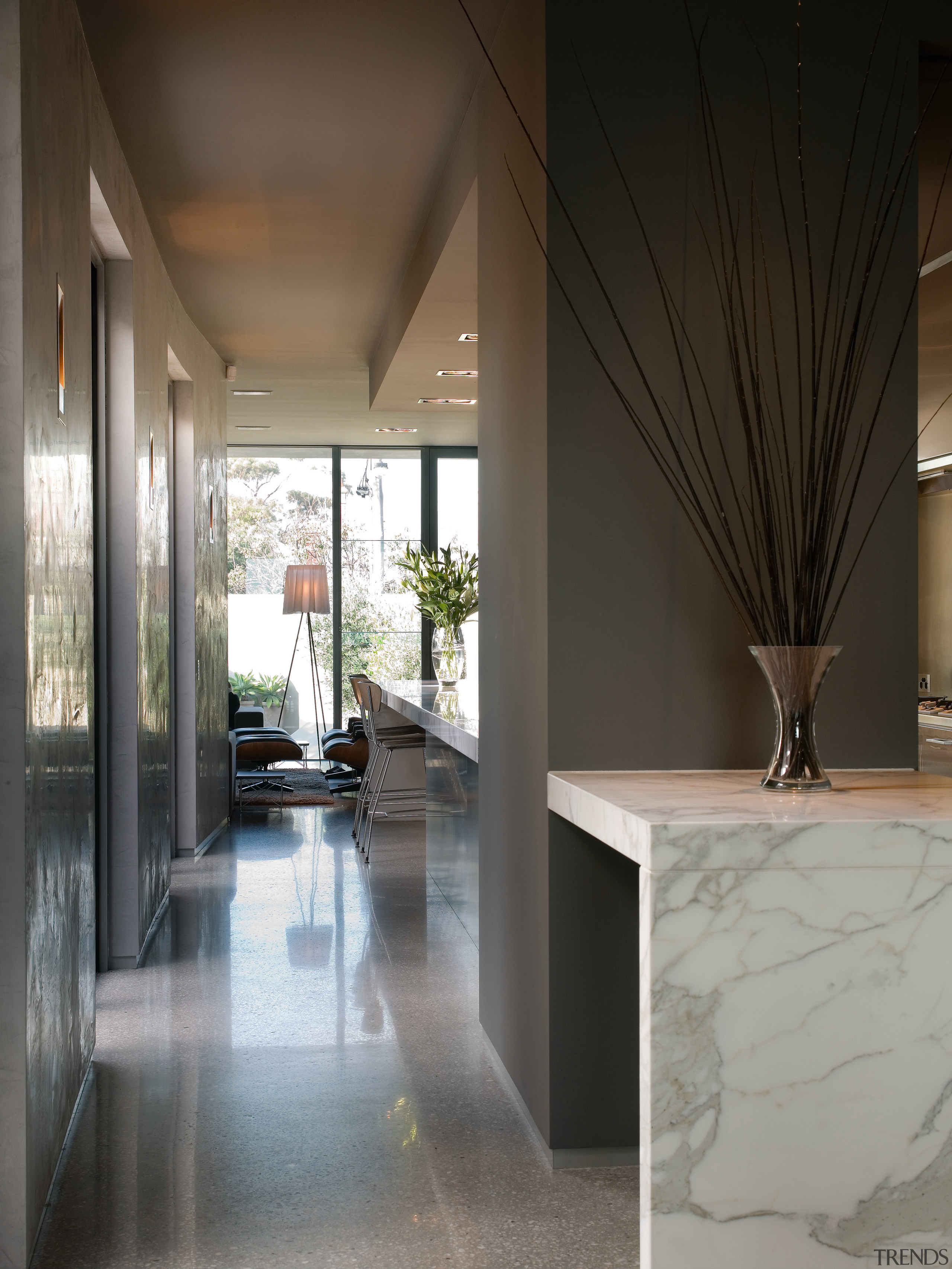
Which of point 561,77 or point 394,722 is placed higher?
point 561,77

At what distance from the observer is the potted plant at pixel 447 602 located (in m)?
6.42

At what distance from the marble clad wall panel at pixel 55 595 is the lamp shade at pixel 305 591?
6995 mm

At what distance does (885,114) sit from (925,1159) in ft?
7.50

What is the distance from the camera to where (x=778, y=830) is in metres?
1.91

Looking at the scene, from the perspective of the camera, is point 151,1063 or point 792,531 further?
point 151,1063

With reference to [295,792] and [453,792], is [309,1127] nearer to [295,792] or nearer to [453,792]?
[453,792]

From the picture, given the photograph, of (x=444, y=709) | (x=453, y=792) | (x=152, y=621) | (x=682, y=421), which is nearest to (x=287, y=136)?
(x=152, y=621)

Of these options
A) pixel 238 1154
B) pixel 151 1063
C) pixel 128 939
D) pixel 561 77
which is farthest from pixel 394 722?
pixel 561 77

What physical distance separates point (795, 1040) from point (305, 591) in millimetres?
8773

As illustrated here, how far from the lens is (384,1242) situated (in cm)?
236

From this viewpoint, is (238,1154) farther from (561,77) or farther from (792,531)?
(561,77)

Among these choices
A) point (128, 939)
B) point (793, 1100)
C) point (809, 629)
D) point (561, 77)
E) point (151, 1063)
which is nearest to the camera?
point (793, 1100)

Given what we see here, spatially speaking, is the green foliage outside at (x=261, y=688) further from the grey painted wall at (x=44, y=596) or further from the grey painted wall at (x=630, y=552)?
the grey painted wall at (x=630, y=552)

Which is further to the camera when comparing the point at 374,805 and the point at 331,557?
the point at 331,557
